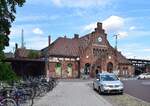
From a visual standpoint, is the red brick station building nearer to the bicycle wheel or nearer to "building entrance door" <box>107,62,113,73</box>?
"building entrance door" <box>107,62,113,73</box>

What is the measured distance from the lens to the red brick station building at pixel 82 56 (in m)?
80.9

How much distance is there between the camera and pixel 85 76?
81500 mm

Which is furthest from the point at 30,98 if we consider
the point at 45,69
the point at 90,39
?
the point at 90,39

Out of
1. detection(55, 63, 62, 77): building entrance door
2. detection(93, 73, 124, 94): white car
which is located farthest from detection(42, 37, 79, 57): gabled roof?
detection(93, 73, 124, 94): white car

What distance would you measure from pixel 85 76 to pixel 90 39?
9.76 meters

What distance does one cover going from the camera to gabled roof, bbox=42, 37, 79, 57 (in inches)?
3211

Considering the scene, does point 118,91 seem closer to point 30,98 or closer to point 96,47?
point 30,98

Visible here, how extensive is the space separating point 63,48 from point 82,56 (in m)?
4.54

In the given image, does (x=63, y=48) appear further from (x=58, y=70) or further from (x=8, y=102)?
(x=8, y=102)

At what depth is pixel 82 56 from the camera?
84.9 meters

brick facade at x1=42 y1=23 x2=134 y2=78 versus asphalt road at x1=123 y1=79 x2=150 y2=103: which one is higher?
brick facade at x1=42 y1=23 x2=134 y2=78

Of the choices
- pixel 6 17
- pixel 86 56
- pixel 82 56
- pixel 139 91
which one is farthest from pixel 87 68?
pixel 6 17

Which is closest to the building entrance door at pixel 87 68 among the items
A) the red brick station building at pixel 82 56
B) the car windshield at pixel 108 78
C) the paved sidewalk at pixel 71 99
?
the red brick station building at pixel 82 56

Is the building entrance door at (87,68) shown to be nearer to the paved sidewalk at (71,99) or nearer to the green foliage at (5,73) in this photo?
the paved sidewalk at (71,99)
